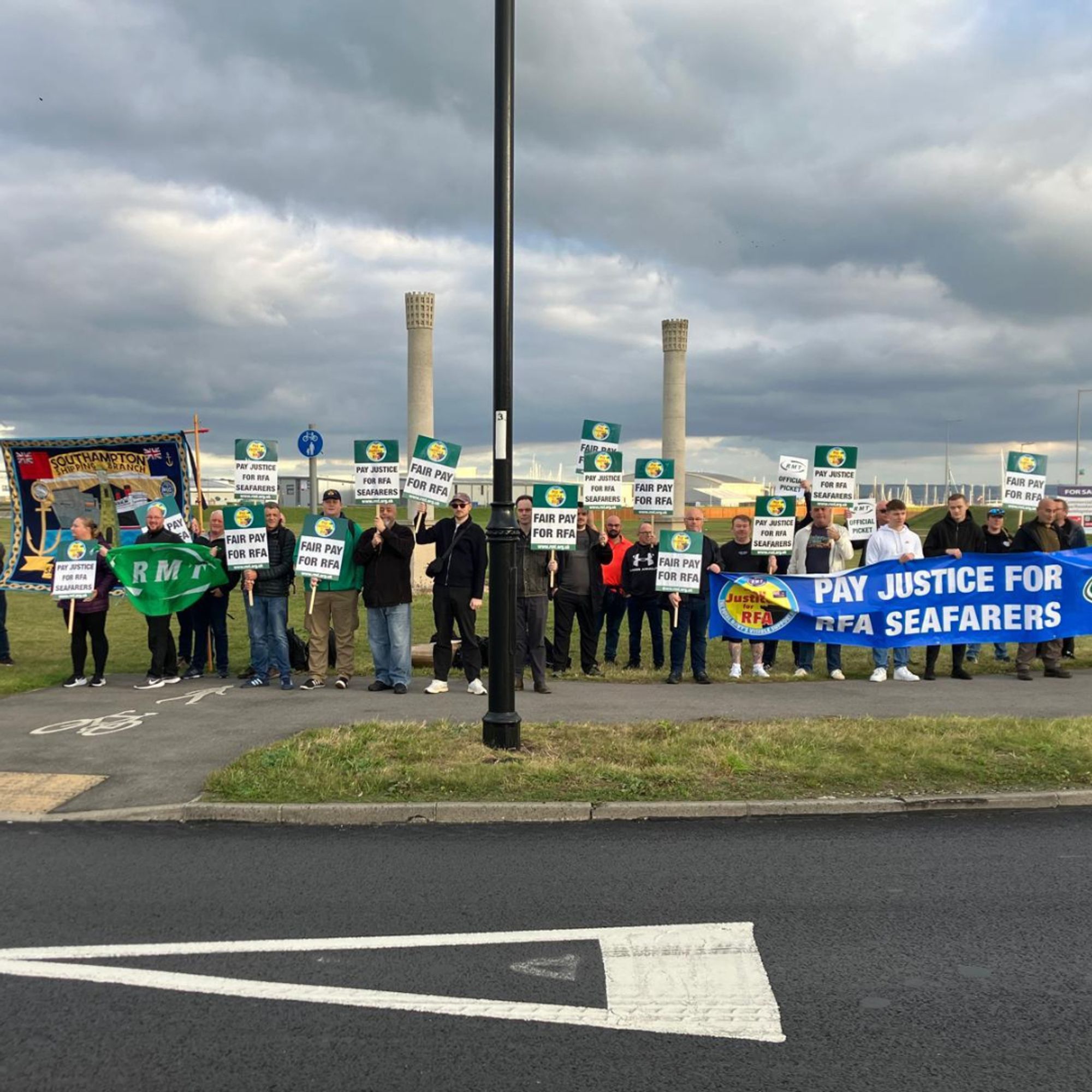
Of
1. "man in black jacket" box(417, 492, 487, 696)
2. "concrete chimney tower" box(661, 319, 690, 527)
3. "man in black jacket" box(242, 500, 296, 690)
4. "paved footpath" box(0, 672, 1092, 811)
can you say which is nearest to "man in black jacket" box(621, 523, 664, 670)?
"paved footpath" box(0, 672, 1092, 811)

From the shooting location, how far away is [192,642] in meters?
13.4

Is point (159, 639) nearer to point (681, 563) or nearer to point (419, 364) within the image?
point (681, 563)

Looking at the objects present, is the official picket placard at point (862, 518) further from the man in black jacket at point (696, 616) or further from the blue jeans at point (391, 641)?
the blue jeans at point (391, 641)

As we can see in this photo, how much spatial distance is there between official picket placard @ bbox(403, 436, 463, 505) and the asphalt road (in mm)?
5110

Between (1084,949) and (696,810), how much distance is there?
2.56 m

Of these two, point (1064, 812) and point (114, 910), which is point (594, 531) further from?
point (114, 910)

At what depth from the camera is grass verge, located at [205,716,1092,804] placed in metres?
6.84

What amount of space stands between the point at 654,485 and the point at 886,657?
149 inches

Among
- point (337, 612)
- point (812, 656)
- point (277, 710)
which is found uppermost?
point (337, 612)

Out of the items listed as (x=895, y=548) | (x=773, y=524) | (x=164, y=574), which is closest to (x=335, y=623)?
(x=164, y=574)

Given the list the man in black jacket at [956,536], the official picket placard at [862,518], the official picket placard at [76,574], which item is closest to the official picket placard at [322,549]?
the official picket placard at [76,574]

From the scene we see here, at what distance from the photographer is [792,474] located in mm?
14086

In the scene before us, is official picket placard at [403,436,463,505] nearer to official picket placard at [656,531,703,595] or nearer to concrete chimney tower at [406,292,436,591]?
official picket placard at [656,531,703,595]

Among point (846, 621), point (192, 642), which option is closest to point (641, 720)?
point (846, 621)
